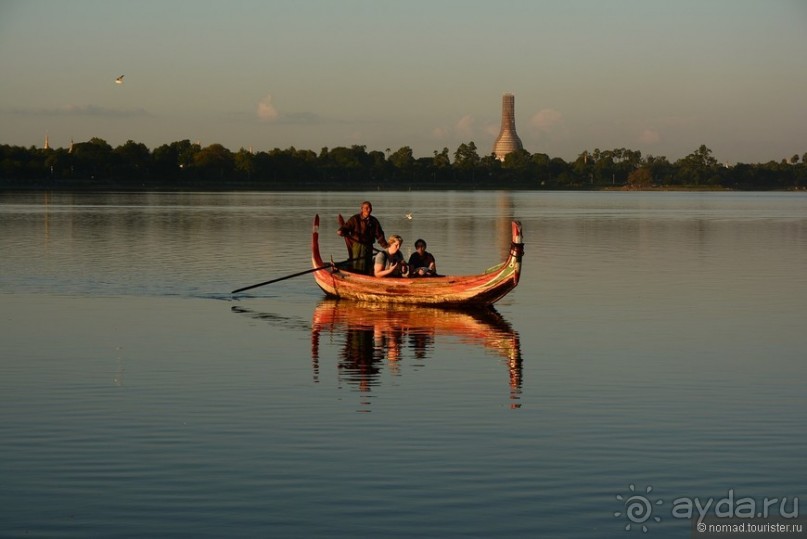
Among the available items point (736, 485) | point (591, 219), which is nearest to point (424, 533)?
point (736, 485)

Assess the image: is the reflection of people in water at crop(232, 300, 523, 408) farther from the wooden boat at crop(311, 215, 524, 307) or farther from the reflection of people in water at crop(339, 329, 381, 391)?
the wooden boat at crop(311, 215, 524, 307)

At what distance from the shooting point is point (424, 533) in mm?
11148

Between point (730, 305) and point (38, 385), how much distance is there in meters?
17.2

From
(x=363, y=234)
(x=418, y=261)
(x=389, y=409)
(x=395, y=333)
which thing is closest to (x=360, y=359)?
(x=395, y=333)

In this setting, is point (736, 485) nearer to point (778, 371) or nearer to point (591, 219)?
point (778, 371)

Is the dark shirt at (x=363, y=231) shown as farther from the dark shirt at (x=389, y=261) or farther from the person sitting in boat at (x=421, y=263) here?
the person sitting in boat at (x=421, y=263)

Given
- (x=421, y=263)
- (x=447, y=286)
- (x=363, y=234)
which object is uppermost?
(x=363, y=234)

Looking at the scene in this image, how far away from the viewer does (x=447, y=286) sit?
92.3 feet

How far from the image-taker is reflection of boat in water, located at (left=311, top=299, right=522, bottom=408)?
2020 cm
